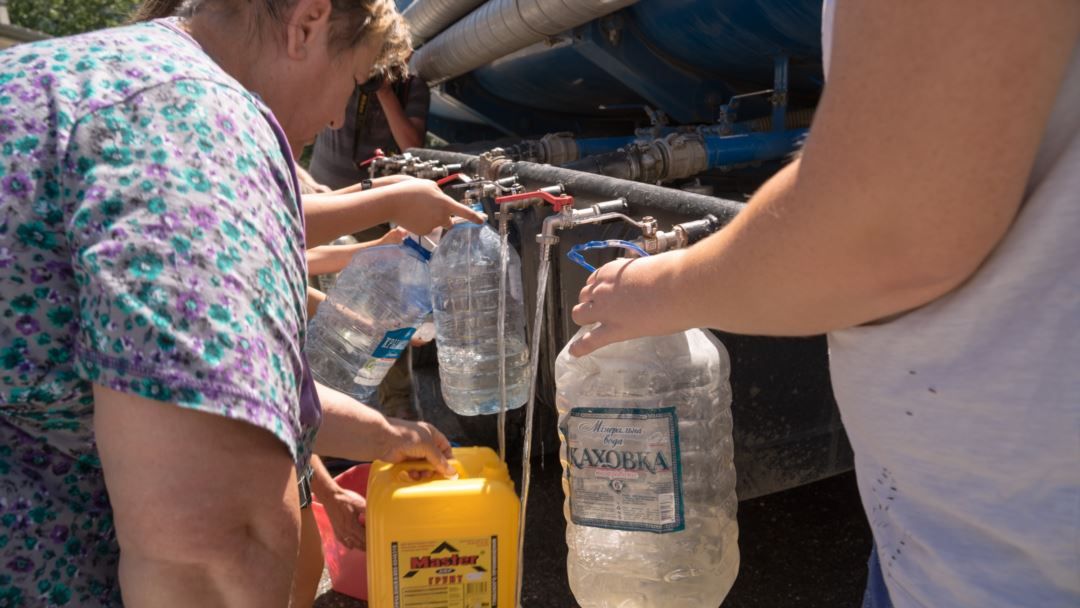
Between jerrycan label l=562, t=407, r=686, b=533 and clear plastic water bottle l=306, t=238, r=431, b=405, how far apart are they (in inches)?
48.3

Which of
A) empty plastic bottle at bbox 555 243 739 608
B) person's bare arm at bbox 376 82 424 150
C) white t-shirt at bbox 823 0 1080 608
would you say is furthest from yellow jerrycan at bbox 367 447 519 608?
person's bare arm at bbox 376 82 424 150

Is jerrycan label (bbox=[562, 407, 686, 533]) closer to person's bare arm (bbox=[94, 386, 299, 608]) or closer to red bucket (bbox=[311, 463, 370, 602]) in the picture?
person's bare arm (bbox=[94, 386, 299, 608])

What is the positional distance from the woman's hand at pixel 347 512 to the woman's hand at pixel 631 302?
4.10ft

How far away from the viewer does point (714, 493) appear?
192cm

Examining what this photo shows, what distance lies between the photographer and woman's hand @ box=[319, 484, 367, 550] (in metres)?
2.34

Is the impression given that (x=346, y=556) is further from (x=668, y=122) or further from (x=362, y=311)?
(x=668, y=122)

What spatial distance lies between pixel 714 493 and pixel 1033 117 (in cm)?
134

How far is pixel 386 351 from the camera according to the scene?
85.5 inches

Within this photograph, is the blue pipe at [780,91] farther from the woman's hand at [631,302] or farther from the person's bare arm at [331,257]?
the woman's hand at [631,302]

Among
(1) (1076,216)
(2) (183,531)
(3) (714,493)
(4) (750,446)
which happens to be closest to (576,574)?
(3) (714,493)

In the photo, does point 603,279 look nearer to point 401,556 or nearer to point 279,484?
point 279,484

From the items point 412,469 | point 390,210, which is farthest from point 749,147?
point 412,469

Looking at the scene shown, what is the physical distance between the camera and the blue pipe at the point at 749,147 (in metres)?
2.97

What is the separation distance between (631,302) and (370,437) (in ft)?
2.68
